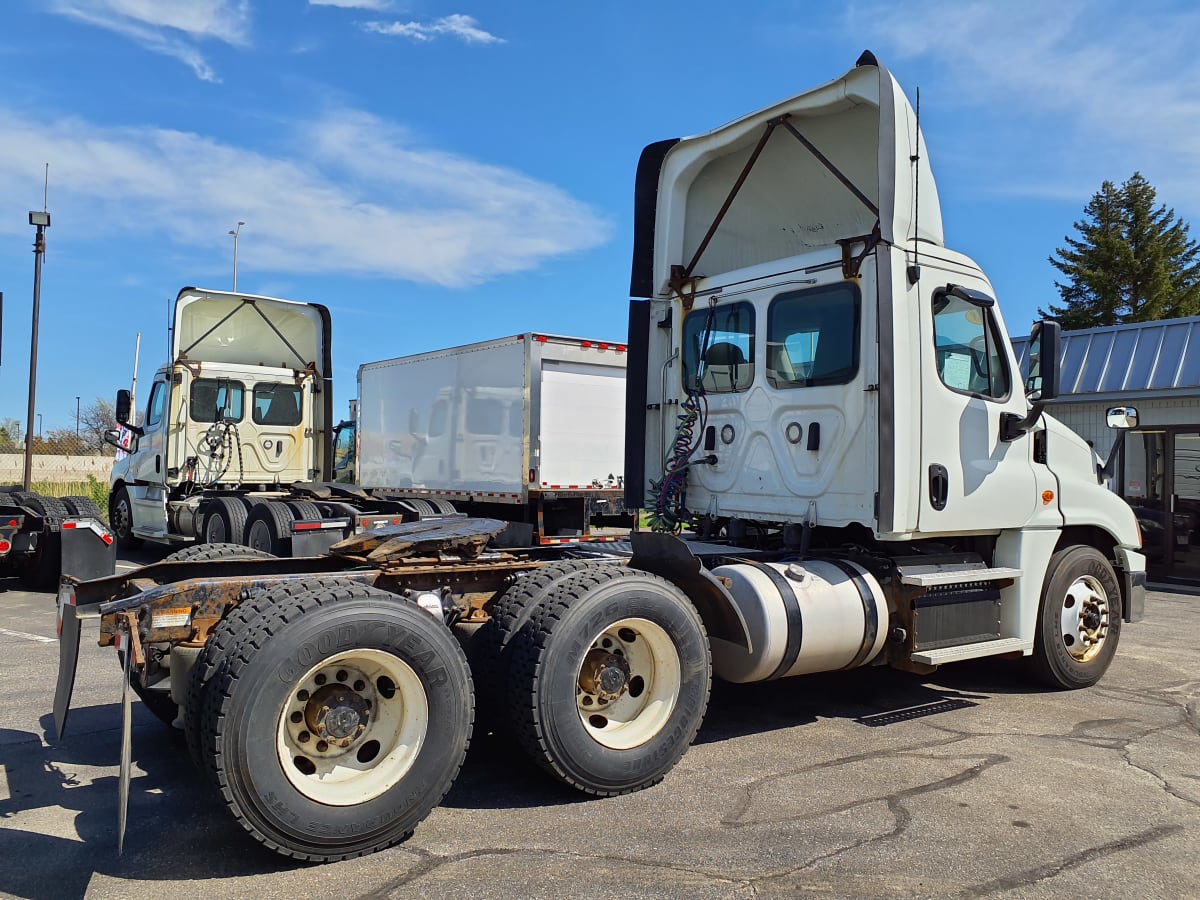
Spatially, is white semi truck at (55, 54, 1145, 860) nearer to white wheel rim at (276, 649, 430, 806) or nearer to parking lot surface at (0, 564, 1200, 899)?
white wheel rim at (276, 649, 430, 806)

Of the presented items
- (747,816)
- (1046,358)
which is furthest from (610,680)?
(1046,358)

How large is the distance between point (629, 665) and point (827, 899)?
1.54m

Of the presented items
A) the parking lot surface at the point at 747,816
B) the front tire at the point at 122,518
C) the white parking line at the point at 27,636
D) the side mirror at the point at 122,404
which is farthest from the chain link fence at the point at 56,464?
the parking lot surface at the point at 747,816

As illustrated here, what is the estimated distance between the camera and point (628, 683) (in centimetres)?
475

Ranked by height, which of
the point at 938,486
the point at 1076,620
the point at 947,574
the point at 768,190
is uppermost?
the point at 768,190

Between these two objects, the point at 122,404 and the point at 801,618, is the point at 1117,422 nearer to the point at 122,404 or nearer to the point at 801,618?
the point at 801,618

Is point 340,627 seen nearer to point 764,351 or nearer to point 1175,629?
point 764,351

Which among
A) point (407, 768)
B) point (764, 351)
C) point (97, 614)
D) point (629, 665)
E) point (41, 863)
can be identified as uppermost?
point (764, 351)

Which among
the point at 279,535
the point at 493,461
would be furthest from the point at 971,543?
the point at 279,535

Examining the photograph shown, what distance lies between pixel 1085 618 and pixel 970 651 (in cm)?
149

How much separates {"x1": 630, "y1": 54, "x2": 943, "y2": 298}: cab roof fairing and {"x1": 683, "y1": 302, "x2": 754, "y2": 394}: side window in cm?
39

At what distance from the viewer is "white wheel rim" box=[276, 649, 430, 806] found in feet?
12.4

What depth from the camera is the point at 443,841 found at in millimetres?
4004

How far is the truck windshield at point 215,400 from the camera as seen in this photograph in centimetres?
1411
